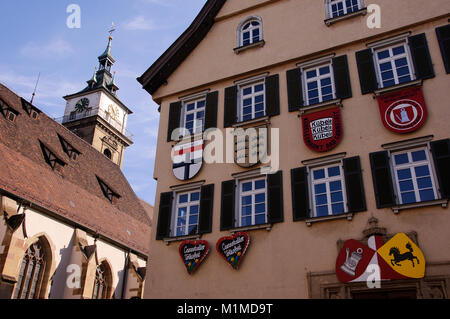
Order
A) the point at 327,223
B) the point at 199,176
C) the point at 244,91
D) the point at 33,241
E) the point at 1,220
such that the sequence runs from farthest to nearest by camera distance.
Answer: the point at 33,241, the point at 1,220, the point at 244,91, the point at 199,176, the point at 327,223

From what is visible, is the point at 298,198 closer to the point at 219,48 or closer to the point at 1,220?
the point at 219,48

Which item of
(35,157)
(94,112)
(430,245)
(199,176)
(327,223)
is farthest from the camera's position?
(94,112)

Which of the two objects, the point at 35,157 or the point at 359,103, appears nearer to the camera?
the point at 359,103

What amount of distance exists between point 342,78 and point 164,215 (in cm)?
632

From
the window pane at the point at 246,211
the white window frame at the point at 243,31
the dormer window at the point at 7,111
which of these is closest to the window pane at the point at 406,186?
the window pane at the point at 246,211

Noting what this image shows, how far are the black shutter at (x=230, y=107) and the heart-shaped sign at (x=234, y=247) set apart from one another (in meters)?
3.59

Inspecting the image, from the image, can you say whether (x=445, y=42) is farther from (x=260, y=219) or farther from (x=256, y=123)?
(x=260, y=219)

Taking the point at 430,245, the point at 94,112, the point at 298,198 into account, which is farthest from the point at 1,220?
the point at 94,112

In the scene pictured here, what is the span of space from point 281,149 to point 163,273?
467 cm

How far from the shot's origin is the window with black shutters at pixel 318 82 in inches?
500

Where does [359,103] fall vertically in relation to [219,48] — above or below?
below

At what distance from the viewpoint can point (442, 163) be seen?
10.3 metres

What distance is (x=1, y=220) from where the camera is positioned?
21.1 meters

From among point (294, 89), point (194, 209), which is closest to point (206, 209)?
point (194, 209)
